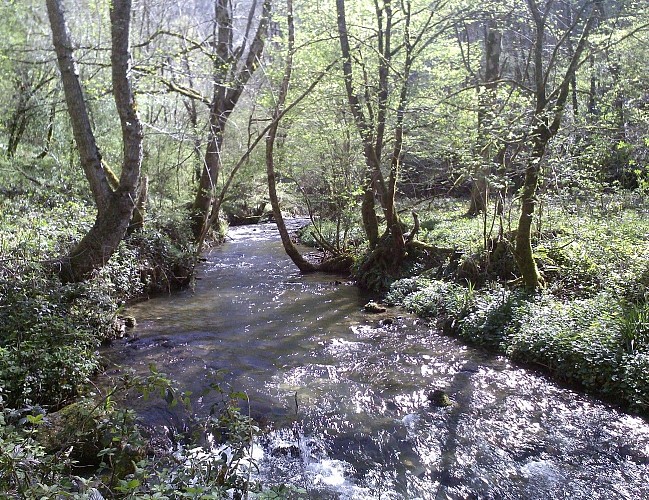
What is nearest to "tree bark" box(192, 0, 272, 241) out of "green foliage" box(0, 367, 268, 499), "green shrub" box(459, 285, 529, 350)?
"green shrub" box(459, 285, 529, 350)

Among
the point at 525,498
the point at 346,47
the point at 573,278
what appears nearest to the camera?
the point at 525,498

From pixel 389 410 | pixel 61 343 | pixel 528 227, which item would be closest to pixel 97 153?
pixel 61 343

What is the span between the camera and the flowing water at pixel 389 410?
185 inches

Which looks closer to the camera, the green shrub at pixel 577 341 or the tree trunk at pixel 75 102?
the green shrub at pixel 577 341

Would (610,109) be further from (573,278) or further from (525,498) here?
(525,498)

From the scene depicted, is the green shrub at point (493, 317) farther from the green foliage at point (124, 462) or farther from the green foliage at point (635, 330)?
the green foliage at point (124, 462)

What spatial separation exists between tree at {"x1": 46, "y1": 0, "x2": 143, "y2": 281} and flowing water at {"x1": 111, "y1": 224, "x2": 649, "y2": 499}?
68.1 inches

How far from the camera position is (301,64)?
1282cm

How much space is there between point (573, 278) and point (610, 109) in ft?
14.8

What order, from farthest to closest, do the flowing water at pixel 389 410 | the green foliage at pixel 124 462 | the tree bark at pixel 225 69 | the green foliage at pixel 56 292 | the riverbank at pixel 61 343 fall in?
1. the tree bark at pixel 225 69
2. the green foliage at pixel 56 292
3. the flowing water at pixel 389 410
4. the riverbank at pixel 61 343
5. the green foliage at pixel 124 462

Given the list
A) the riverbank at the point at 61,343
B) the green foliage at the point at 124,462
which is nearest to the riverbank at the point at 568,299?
the green foliage at the point at 124,462

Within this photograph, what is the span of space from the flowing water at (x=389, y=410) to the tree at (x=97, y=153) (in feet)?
5.67

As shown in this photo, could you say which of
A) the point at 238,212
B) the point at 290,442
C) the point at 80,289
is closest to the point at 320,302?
the point at 80,289

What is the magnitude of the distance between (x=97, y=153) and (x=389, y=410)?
6.68 meters
